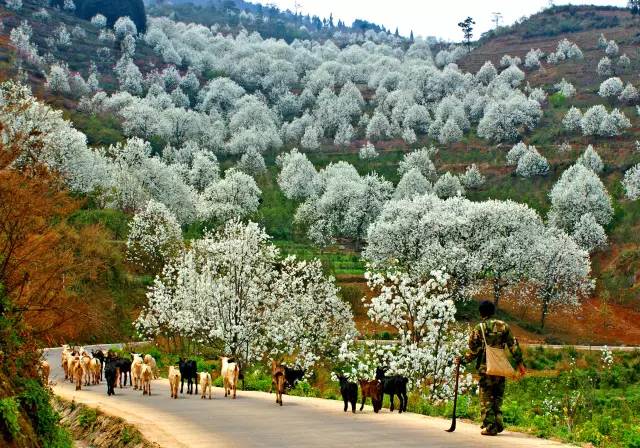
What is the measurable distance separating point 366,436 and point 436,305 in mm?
14833

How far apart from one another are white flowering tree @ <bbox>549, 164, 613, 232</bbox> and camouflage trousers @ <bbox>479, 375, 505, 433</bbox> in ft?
281

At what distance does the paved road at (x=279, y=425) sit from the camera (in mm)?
13766

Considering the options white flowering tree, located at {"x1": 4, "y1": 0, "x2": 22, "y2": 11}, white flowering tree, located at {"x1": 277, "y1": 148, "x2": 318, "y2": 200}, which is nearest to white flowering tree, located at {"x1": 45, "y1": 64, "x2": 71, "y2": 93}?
white flowering tree, located at {"x1": 4, "y1": 0, "x2": 22, "y2": 11}

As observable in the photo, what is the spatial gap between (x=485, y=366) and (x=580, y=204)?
3425 inches

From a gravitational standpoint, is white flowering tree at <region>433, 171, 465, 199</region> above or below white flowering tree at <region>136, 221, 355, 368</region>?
above

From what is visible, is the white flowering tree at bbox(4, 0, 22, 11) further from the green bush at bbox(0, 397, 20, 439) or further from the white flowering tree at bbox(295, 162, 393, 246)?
the green bush at bbox(0, 397, 20, 439)

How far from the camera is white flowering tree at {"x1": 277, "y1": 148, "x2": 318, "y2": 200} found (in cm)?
11610

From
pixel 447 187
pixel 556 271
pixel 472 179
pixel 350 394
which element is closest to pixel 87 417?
pixel 350 394

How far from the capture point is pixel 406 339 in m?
29.4

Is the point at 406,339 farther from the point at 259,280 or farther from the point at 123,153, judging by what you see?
the point at 123,153

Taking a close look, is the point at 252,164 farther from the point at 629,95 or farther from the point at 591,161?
the point at 629,95

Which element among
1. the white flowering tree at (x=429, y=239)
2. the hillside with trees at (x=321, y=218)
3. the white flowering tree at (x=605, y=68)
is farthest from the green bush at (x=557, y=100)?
the white flowering tree at (x=429, y=239)

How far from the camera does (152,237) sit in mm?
66750

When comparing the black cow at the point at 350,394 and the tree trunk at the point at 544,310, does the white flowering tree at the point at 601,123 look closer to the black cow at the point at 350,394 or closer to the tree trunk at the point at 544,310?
the tree trunk at the point at 544,310
